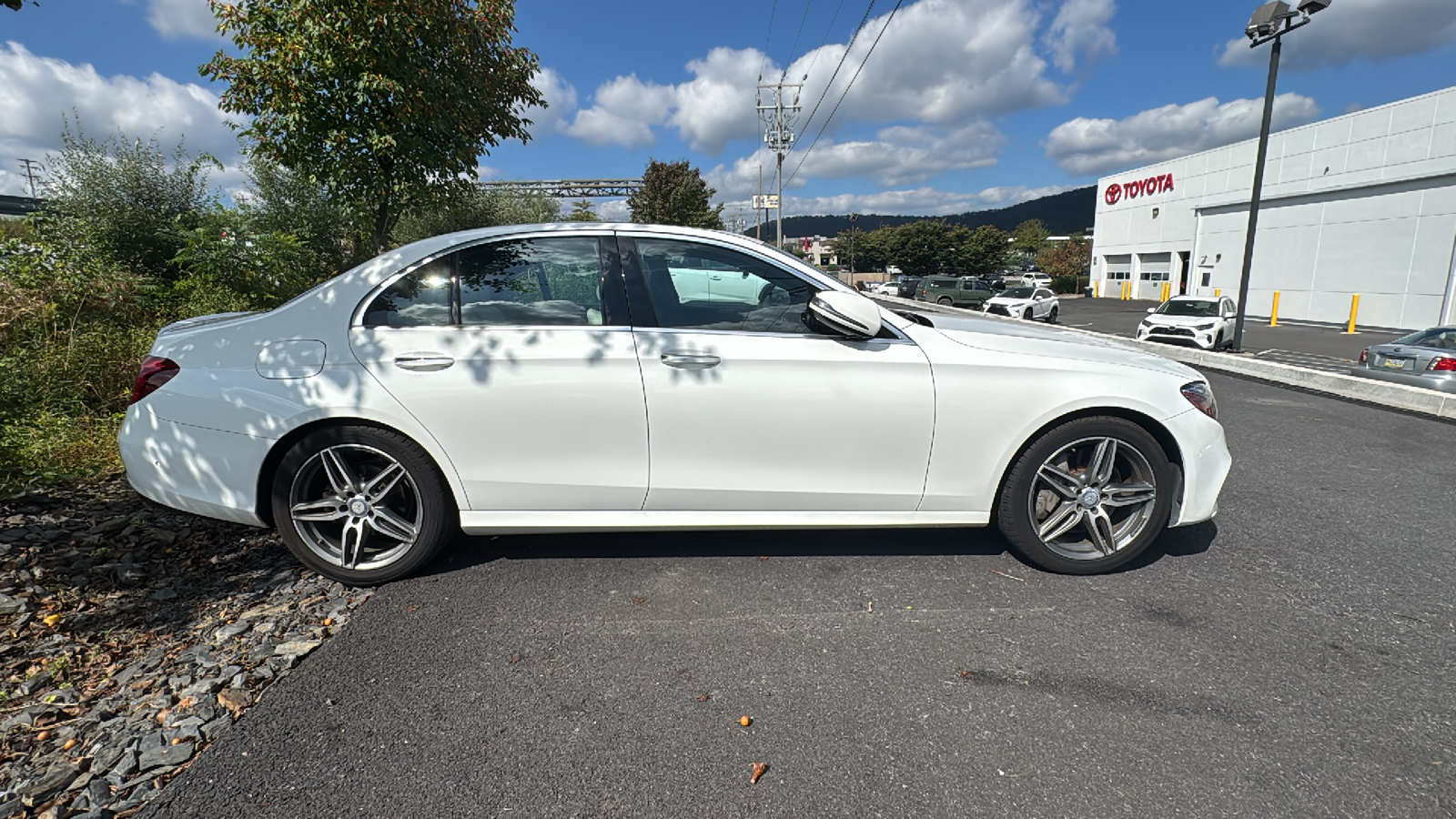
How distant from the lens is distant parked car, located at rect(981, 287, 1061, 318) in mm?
28141

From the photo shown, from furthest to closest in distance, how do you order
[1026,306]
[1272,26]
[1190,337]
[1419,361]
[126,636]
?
[1026,306], [1190,337], [1272,26], [1419,361], [126,636]

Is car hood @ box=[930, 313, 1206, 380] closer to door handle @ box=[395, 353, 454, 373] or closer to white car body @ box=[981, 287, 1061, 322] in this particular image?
door handle @ box=[395, 353, 454, 373]

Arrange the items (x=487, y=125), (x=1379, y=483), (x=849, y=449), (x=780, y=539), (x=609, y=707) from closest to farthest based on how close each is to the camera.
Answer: (x=609, y=707) → (x=849, y=449) → (x=780, y=539) → (x=1379, y=483) → (x=487, y=125)

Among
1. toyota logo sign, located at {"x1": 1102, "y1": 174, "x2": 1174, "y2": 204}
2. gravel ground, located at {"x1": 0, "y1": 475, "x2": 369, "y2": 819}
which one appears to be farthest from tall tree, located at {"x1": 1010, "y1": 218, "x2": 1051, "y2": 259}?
gravel ground, located at {"x1": 0, "y1": 475, "x2": 369, "y2": 819}

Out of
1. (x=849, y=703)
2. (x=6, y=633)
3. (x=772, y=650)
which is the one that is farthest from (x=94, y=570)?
(x=849, y=703)

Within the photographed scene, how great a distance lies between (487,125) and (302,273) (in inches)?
144

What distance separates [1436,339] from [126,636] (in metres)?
12.4

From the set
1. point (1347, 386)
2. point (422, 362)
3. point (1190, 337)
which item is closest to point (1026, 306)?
point (1190, 337)

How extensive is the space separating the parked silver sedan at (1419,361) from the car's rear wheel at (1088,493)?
7448 millimetres

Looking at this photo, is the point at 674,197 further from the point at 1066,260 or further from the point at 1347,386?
the point at 1066,260

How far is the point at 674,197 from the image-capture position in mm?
43500

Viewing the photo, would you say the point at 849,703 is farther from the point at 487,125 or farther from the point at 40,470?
the point at 487,125

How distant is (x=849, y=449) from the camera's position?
2902mm

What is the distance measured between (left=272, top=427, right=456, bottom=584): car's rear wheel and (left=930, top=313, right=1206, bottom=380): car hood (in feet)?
7.79
